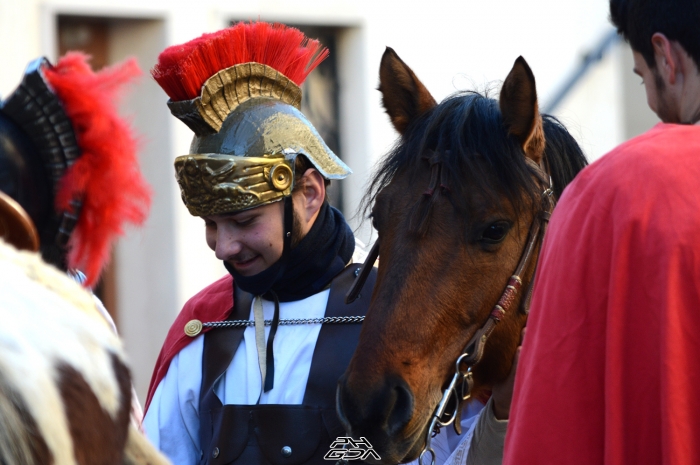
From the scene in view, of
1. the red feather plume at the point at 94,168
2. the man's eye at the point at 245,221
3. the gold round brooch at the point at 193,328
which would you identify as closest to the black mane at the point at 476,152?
the man's eye at the point at 245,221

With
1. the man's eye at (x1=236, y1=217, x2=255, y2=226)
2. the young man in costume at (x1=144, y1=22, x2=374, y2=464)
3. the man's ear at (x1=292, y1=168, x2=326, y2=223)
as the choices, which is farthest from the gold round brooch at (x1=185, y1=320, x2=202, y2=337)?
the man's ear at (x1=292, y1=168, x2=326, y2=223)

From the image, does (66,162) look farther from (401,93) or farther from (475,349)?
(401,93)

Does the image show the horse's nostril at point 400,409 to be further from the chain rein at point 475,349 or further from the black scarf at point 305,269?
the black scarf at point 305,269

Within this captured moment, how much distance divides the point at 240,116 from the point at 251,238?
0.41m

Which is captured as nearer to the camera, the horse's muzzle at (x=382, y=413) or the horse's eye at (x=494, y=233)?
the horse's muzzle at (x=382, y=413)

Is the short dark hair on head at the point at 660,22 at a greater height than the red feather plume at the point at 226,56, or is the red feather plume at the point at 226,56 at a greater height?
the short dark hair on head at the point at 660,22

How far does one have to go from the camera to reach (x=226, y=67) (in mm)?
2926

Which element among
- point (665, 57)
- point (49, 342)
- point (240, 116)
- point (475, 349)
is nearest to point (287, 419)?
point (475, 349)

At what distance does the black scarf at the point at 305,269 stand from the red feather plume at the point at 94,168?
1176 millimetres

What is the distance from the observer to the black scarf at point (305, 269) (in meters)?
2.73

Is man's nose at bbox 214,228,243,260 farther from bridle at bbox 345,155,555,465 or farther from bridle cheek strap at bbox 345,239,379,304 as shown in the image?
bridle at bbox 345,155,555,465

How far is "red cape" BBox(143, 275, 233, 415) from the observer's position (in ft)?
9.31

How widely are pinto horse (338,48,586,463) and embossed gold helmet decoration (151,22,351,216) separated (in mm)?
450

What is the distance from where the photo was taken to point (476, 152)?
2311 mm
